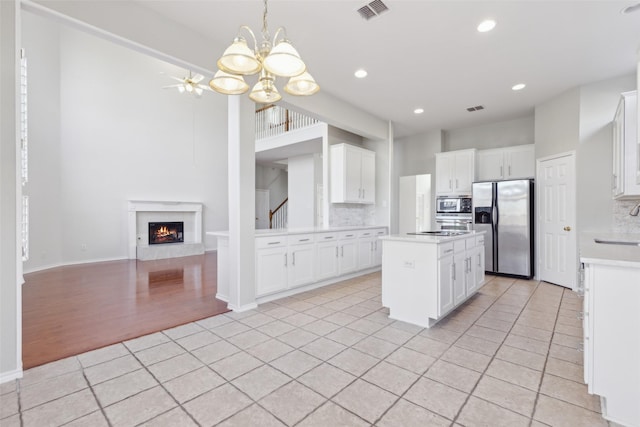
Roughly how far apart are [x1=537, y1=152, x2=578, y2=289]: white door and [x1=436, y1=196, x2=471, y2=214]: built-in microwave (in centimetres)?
118

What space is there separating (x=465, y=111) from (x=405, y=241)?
3.69 m

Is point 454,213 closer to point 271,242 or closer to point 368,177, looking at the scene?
point 368,177

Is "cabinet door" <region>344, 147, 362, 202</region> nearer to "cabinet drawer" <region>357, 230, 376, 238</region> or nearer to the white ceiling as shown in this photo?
"cabinet drawer" <region>357, 230, 376, 238</region>

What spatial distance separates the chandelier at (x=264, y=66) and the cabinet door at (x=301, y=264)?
88.0 inches

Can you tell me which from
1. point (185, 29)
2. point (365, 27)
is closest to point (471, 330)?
point (365, 27)

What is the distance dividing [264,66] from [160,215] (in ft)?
22.4

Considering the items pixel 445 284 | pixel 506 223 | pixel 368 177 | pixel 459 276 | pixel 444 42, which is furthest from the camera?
pixel 368 177

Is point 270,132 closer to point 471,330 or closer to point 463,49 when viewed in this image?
point 463,49

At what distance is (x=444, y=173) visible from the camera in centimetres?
625

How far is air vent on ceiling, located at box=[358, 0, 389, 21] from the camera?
8.61ft

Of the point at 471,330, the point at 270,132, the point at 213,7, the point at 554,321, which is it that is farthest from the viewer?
the point at 270,132

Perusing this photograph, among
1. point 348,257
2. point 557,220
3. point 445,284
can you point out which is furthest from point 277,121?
point 557,220

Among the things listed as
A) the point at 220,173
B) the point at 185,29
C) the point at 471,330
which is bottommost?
the point at 471,330

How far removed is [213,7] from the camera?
2666 mm
